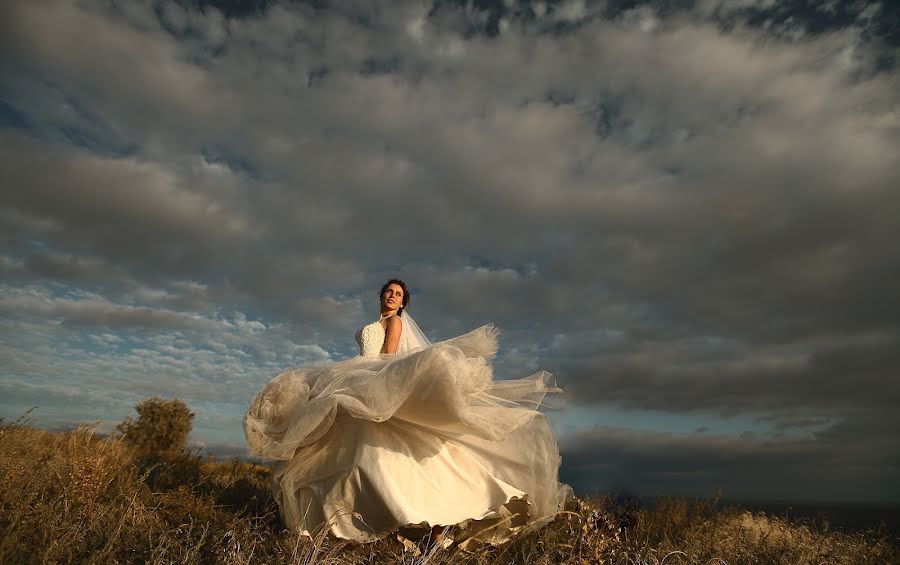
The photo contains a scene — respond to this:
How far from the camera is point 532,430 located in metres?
6.31

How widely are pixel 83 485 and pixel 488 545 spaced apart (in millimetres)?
4476

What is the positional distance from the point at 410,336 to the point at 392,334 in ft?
2.59

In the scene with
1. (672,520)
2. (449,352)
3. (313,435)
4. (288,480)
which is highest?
(449,352)

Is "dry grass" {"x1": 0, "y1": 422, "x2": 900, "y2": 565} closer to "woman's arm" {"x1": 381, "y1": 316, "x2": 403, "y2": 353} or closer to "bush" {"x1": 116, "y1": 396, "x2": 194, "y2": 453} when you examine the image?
"woman's arm" {"x1": 381, "y1": 316, "x2": 403, "y2": 353}

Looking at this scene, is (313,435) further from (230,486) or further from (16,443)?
(16,443)

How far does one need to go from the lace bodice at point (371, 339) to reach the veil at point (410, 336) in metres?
0.28

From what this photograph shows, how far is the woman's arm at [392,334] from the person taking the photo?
717 cm

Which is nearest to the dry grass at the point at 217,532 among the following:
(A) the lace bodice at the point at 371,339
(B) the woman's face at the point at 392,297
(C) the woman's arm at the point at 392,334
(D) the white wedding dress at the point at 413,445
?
(D) the white wedding dress at the point at 413,445

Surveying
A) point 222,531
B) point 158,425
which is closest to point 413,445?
point 222,531

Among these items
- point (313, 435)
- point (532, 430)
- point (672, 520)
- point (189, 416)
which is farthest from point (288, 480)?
point (189, 416)

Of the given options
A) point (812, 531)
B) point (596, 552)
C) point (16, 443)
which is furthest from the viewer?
point (812, 531)

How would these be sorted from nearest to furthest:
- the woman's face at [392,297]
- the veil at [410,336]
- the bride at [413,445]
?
the bride at [413,445]
the veil at [410,336]
the woman's face at [392,297]

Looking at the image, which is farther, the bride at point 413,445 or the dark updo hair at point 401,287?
the dark updo hair at point 401,287

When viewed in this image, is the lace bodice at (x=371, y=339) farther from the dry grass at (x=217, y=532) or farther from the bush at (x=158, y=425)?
the bush at (x=158, y=425)
